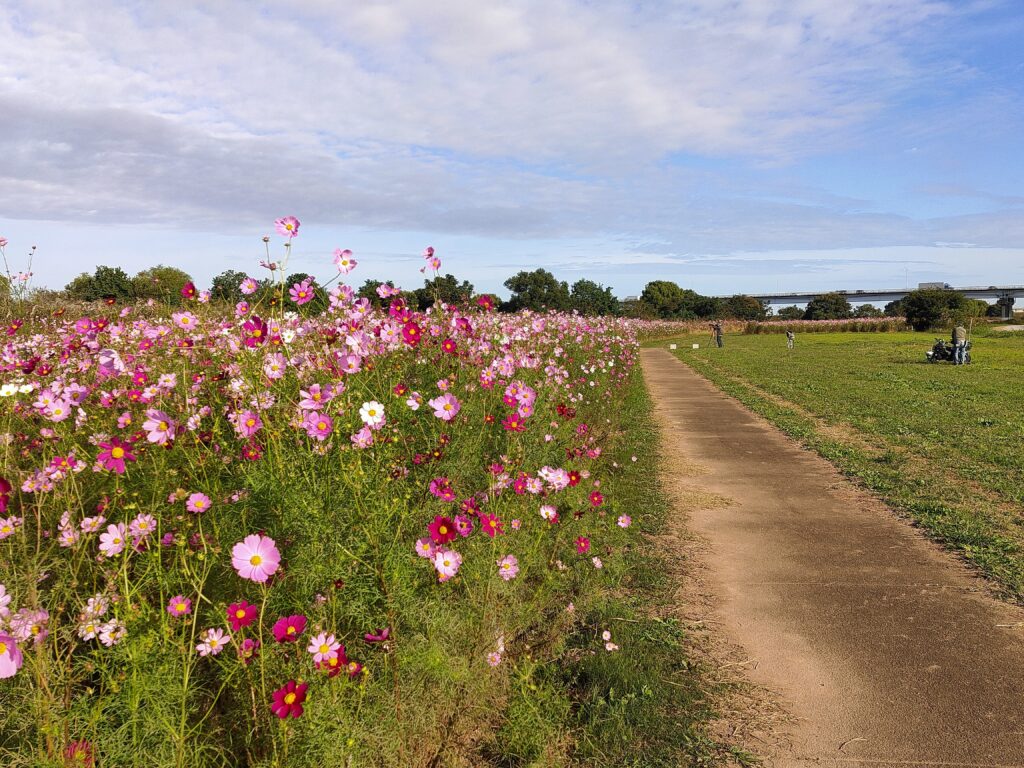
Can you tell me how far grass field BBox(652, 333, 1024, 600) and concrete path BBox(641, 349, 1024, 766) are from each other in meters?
0.34

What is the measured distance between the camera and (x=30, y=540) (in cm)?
216

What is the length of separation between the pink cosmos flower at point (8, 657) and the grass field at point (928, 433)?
4593 millimetres

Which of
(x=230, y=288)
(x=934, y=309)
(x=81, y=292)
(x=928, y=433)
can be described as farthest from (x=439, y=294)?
(x=934, y=309)

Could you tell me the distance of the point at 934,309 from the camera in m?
41.1

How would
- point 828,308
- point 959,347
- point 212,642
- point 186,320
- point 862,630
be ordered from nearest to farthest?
1. point 212,642
2. point 186,320
3. point 862,630
4. point 959,347
5. point 828,308

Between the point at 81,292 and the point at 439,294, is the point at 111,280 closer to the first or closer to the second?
the point at 81,292

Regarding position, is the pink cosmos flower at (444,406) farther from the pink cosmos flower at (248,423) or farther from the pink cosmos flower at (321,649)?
the pink cosmos flower at (321,649)

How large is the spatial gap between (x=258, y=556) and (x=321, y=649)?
0.34 meters

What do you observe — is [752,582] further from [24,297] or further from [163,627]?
[24,297]

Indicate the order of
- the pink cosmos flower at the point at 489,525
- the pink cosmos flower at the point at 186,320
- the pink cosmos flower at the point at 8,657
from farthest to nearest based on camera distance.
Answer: the pink cosmos flower at the point at 186,320, the pink cosmos flower at the point at 489,525, the pink cosmos flower at the point at 8,657

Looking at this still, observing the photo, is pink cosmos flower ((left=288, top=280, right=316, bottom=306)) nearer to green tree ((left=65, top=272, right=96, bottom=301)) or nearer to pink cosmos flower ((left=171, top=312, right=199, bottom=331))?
pink cosmos flower ((left=171, top=312, right=199, bottom=331))

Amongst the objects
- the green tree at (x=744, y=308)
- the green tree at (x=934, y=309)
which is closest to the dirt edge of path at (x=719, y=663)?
the green tree at (x=934, y=309)

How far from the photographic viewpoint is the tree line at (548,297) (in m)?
4.55

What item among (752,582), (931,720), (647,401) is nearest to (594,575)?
(752,582)
